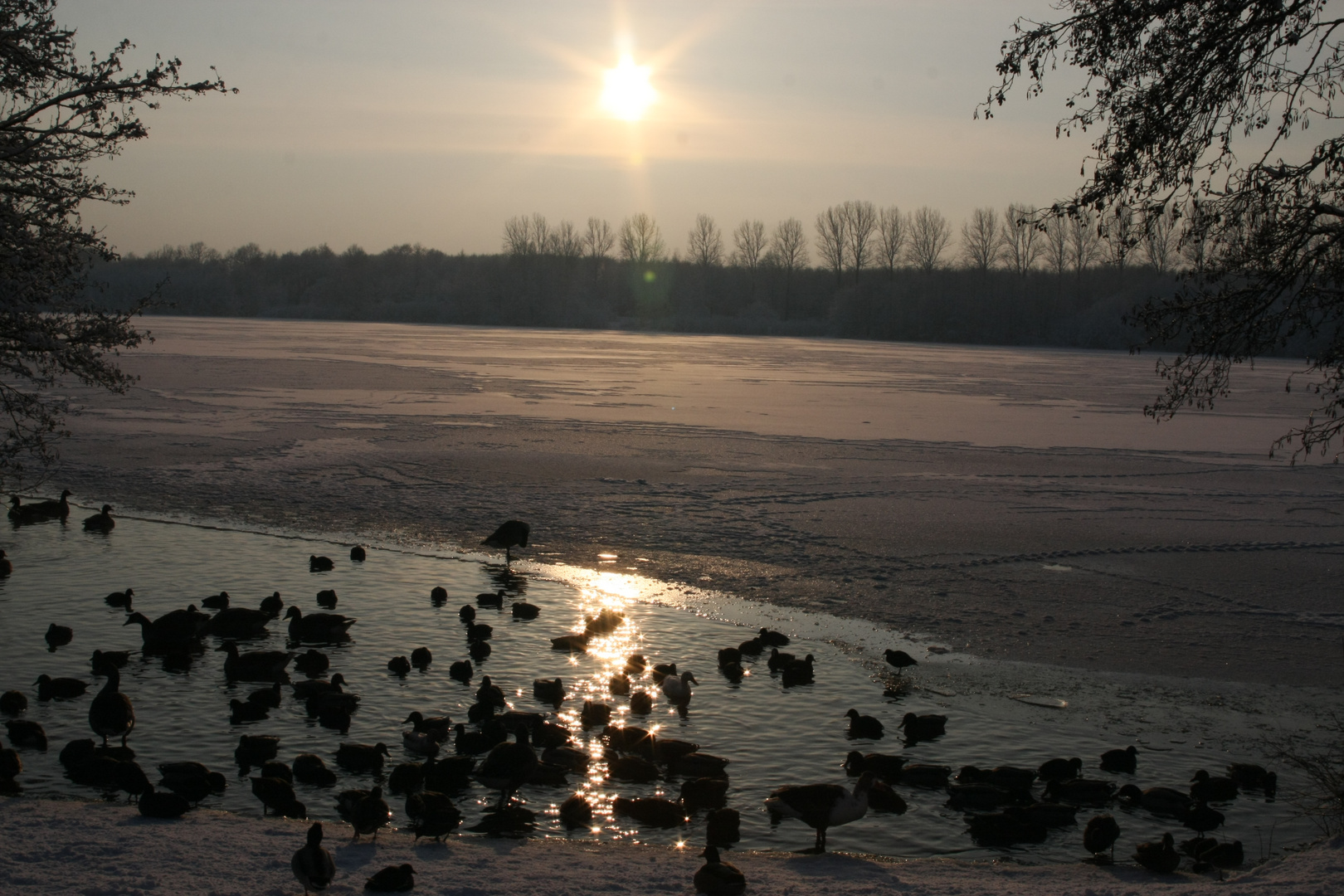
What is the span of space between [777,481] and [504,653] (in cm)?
794

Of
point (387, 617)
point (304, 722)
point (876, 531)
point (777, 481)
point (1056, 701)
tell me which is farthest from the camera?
point (777, 481)

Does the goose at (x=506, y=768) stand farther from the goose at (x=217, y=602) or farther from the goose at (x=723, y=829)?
the goose at (x=217, y=602)

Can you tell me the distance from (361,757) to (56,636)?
11.5 feet

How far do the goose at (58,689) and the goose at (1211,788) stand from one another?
6839mm

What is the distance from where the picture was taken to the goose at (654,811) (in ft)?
17.8

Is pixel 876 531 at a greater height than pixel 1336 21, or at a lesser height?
lesser

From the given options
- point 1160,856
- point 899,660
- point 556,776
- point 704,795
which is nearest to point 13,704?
point 556,776

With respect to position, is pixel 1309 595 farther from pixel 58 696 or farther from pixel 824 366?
pixel 824 366

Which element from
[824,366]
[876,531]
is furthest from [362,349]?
[876,531]

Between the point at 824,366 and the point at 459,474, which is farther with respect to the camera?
the point at 824,366

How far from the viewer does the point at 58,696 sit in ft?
22.4

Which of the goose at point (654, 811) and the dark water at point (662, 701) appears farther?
the dark water at point (662, 701)

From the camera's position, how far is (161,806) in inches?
202

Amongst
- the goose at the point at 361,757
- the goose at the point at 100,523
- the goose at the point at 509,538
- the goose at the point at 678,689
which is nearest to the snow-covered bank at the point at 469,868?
the goose at the point at 361,757
